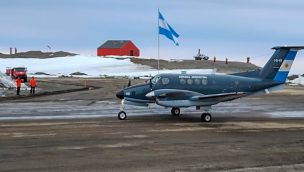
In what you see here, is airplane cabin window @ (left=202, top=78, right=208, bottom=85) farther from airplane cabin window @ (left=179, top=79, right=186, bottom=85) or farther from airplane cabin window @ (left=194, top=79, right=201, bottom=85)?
airplane cabin window @ (left=179, top=79, right=186, bottom=85)

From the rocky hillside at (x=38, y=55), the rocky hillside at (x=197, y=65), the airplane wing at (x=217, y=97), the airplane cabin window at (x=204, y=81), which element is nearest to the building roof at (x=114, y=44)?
the rocky hillside at (x=38, y=55)

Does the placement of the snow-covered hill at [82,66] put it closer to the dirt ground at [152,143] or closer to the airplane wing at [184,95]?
the airplane wing at [184,95]

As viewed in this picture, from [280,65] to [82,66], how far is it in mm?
78479

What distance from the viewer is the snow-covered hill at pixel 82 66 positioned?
303 feet

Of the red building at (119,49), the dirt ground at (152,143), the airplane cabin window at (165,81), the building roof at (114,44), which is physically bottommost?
the dirt ground at (152,143)

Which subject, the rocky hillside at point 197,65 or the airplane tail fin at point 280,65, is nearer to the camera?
the airplane tail fin at point 280,65

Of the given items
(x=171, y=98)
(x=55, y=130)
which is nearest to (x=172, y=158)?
(x=55, y=130)

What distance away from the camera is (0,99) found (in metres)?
36.2

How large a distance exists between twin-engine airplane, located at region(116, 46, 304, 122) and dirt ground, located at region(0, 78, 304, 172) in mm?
791

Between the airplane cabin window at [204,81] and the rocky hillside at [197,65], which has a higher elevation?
the rocky hillside at [197,65]

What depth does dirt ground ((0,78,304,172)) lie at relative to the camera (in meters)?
11.5

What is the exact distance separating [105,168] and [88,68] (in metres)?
88.4

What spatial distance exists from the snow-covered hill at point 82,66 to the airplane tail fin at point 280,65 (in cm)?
6240

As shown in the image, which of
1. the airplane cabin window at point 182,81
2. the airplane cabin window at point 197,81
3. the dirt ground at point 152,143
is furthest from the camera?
the airplane cabin window at point 197,81
